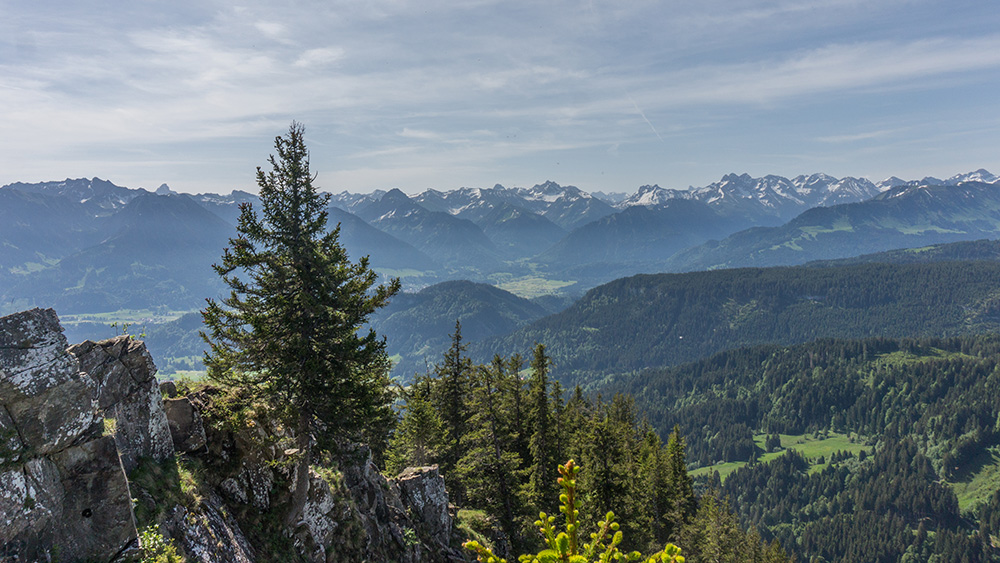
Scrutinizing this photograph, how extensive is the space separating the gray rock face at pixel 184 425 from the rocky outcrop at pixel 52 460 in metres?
5.24

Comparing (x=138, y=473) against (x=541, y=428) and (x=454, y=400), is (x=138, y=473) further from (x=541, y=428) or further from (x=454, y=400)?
(x=541, y=428)

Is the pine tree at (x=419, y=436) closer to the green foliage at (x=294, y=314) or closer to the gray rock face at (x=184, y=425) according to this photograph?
the green foliage at (x=294, y=314)

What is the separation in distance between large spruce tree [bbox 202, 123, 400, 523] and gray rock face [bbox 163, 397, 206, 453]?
85.6 inches

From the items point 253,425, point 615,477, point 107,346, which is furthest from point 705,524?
point 107,346

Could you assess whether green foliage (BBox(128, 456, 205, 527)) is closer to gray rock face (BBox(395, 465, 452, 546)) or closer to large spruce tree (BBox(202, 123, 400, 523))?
large spruce tree (BBox(202, 123, 400, 523))

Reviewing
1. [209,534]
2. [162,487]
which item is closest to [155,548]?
[162,487]

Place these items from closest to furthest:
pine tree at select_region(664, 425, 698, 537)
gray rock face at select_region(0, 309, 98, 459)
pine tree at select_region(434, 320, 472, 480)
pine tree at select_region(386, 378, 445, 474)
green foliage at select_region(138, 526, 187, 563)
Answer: gray rock face at select_region(0, 309, 98, 459) → green foliage at select_region(138, 526, 187, 563) → pine tree at select_region(386, 378, 445, 474) → pine tree at select_region(434, 320, 472, 480) → pine tree at select_region(664, 425, 698, 537)

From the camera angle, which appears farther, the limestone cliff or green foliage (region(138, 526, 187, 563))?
green foliage (region(138, 526, 187, 563))

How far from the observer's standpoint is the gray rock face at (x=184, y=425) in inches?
653

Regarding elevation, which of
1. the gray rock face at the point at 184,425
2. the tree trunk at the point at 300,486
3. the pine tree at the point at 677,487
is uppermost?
the gray rock face at the point at 184,425

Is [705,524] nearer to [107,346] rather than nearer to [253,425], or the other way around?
[253,425]

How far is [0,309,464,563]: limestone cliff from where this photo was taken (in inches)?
407

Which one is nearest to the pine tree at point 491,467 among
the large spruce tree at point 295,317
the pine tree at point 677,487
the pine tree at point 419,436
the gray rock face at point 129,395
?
the pine tree at point 419,436

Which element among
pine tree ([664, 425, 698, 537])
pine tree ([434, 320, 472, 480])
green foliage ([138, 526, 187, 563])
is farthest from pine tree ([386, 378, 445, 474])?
pine tree ([664, 425, 698, 537])
